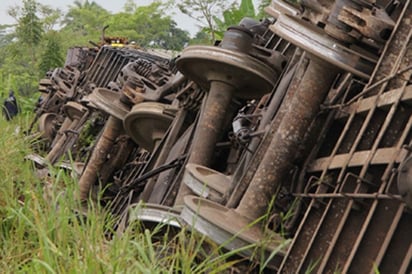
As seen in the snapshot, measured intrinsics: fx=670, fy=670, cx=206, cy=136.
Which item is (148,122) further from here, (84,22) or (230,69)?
(84,22)

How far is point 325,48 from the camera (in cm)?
324

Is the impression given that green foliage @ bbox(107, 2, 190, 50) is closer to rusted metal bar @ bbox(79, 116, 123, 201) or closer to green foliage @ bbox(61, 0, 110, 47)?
green foliage @ bbox(61, 0, 110, 47)

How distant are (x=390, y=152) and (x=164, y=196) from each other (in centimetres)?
249

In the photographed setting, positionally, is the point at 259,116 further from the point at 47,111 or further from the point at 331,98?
the point at 47,111

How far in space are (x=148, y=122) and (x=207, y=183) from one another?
7.49 ft

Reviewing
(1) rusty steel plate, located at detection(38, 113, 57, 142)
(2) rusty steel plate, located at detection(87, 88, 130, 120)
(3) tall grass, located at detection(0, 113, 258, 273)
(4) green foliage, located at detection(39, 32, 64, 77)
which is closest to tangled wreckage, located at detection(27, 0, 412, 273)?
(3) tall grass, located at detection(0, 113, 258, 273)

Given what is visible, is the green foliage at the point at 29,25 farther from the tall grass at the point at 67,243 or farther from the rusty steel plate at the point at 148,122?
the tall grass at the point at 67,243

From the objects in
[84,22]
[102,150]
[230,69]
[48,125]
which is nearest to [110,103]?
[102,150]

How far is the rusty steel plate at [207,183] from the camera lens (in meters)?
3.86

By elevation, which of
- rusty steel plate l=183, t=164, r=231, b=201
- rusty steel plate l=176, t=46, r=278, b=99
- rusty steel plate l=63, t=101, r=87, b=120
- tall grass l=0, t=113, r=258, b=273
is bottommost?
tall grass l=0, t=113, r=258, b=273

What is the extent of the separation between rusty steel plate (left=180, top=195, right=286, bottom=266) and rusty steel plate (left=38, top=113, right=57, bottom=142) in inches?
290

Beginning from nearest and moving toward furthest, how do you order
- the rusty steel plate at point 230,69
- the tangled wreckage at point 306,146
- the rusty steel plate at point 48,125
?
the tangled wreckage at point 306,146
the rusty steel plate at point 230,69
the rusty steel plate at point 48,125

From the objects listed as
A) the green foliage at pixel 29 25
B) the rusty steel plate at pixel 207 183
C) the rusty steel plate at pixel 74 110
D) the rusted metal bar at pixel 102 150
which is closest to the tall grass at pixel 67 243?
the rusty steel plate at pixel 207 183

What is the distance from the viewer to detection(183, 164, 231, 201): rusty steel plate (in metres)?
3.86
